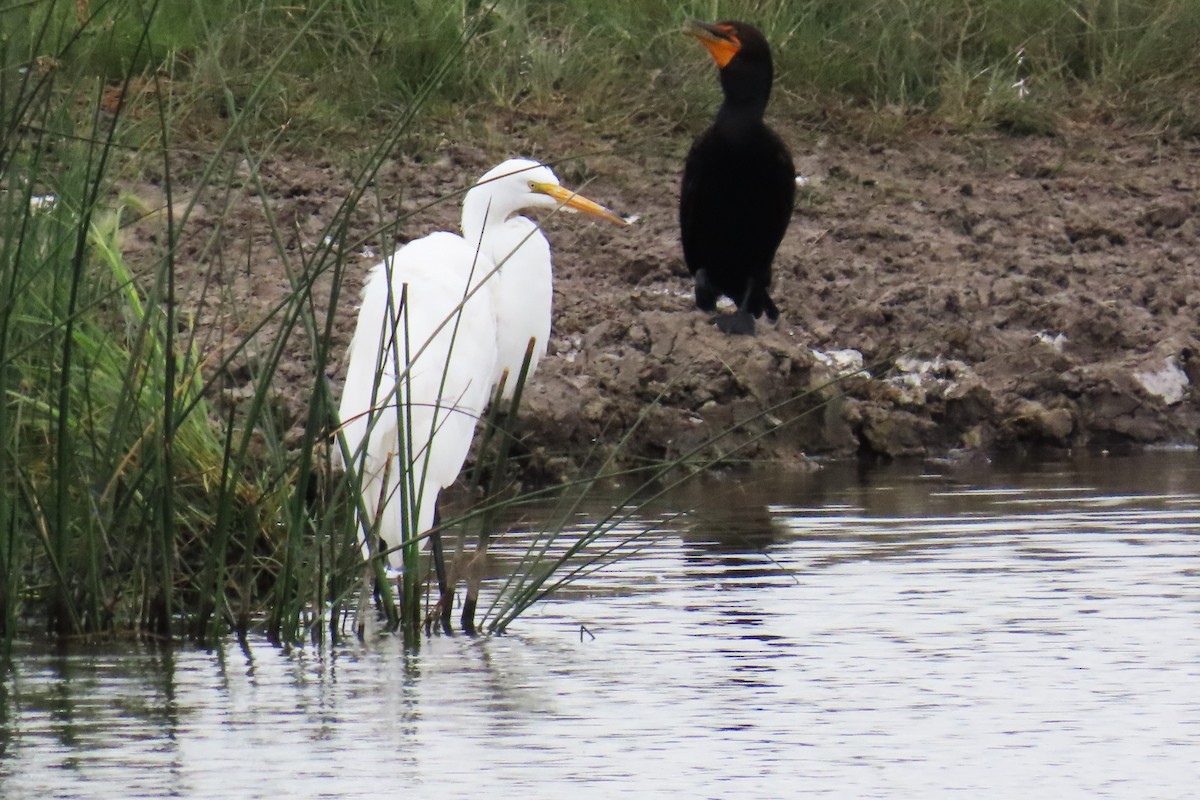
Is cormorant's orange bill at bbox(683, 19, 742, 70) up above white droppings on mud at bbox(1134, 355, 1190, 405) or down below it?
above

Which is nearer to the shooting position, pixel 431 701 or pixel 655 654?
pixel 431 701

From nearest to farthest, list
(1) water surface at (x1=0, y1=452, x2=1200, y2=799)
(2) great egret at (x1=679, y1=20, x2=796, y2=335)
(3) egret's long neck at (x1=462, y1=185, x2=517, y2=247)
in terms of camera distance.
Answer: (1) water surface at (x1=0, y1=452, x2=1200, y2=799) < (3) egret's long neck at (x1=462, y1=185, x2=517, y2=247) < (2) great egret at (x1=679, y1=20, x2=796, y2=335)

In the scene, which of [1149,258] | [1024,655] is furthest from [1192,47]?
[1024,655]

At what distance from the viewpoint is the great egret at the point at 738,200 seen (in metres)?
9.65

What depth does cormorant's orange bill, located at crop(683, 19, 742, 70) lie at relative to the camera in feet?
33.2

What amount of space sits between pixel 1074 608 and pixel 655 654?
1.06 metres

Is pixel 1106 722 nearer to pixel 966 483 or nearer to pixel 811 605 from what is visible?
pixel 811 605

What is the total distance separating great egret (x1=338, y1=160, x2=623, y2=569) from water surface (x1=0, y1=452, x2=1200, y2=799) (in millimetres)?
472

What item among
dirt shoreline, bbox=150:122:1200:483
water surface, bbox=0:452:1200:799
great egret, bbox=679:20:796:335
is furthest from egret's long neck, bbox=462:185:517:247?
great egret, bbox=679:20:796:335

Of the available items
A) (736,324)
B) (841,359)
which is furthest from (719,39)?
(841,359)

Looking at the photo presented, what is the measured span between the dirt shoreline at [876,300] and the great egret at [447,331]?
2.37 feet

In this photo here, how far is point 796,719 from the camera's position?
4266 mm

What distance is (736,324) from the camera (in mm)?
9266

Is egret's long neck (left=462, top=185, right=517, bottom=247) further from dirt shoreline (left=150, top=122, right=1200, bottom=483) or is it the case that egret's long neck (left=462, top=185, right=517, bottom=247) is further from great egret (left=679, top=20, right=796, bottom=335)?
great egret (left=679, top=20, right=796, bottom=335)
